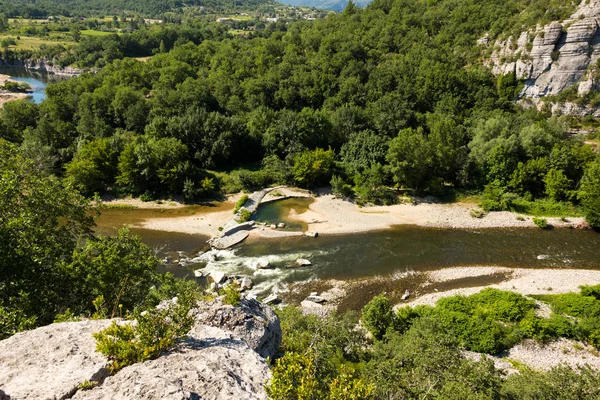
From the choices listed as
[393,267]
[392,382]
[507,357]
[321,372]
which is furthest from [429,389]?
[393,267]

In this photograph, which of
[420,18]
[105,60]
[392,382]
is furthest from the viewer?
[105,60]

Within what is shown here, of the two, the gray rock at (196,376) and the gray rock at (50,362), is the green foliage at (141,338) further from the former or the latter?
the gray rock at (50,362)

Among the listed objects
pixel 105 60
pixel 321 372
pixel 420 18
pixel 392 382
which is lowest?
pixel 392 382

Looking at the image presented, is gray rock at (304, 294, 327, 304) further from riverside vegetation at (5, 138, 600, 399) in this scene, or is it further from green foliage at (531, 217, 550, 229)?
green foliage at (531, 217, 550, 229)

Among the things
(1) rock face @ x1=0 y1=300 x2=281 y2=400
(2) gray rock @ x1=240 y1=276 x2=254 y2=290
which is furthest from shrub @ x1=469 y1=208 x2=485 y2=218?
(1) rock face @ x1=0 y1=300 x2=281 y2=400

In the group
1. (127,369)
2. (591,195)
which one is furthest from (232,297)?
(591,195)

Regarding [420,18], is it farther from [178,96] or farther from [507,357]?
[507,357]

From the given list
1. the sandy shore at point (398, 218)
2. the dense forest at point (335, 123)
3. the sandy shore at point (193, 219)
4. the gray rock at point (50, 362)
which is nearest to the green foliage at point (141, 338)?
the gray rock at point (50, 362)
